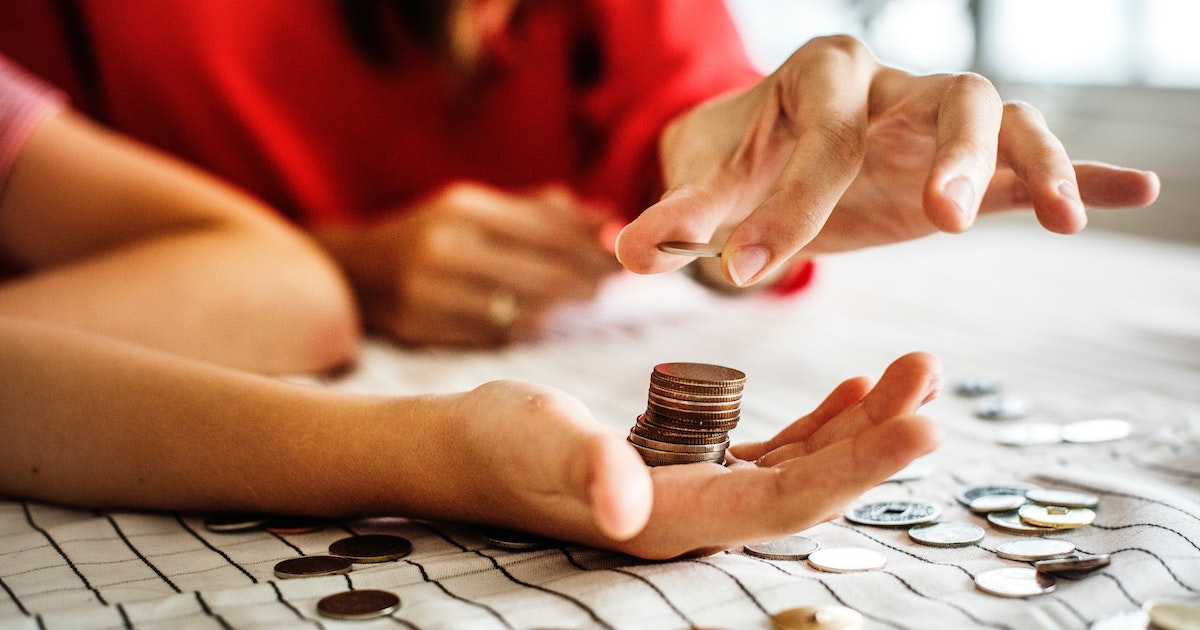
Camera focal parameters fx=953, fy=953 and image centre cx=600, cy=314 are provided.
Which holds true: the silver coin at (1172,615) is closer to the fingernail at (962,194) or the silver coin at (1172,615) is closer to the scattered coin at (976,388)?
the fingernail at (962,194)

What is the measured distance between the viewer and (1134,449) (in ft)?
3.19

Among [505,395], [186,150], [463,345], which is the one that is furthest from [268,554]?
[186,150]

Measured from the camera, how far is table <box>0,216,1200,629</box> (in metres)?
0.60

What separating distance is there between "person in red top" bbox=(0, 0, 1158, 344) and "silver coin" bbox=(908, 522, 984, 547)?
25 centimetres

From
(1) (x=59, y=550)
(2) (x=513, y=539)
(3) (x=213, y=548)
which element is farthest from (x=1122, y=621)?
(1) (x=59, y=550)

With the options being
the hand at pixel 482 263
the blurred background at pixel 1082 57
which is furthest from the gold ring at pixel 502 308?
the blurred background at pixel 1082 57

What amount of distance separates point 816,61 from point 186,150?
123cm

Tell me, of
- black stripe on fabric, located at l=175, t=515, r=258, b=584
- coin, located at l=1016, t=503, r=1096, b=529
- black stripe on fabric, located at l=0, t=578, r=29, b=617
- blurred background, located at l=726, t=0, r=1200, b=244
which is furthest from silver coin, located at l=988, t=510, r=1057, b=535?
blurred background, located at l=726, t=0, r=1200, b=244

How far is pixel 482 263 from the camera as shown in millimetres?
1345

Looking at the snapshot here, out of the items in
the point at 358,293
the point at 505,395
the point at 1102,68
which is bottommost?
the point at 505,395

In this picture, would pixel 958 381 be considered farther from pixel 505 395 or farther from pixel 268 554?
pixel 268 554

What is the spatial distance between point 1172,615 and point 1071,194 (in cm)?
27

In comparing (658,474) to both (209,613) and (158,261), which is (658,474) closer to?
(209,613)

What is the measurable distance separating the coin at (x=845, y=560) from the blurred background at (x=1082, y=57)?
2142mm
